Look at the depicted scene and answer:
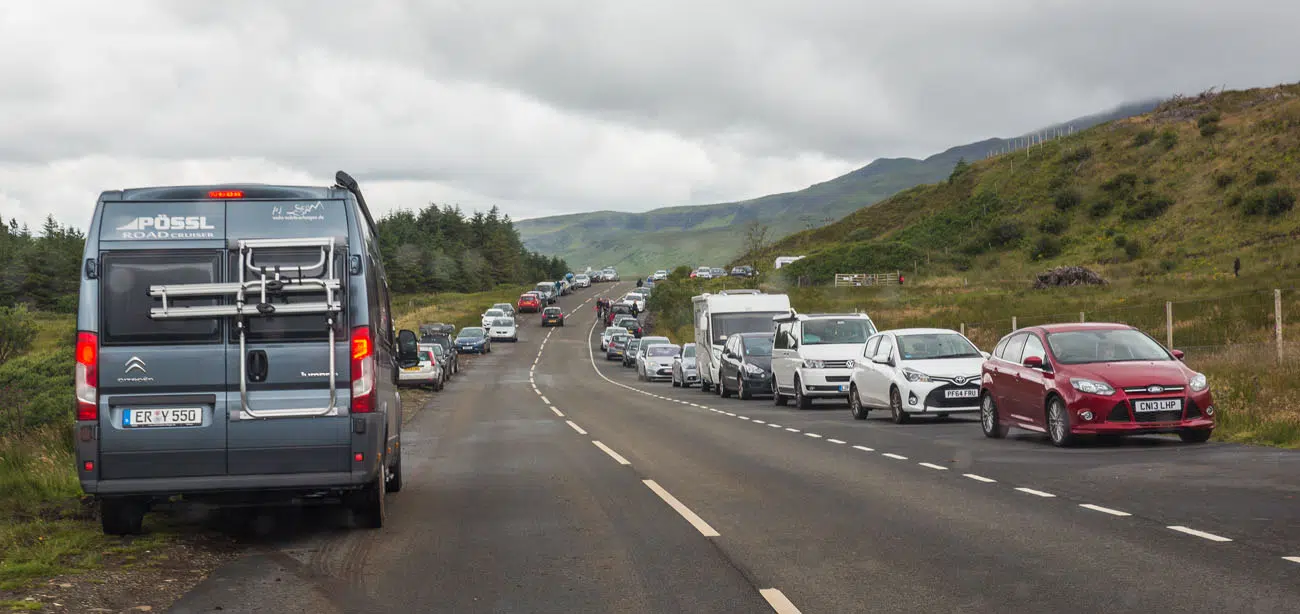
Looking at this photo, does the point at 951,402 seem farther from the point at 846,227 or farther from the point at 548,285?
the point at 846,227

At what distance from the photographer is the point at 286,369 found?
355 inches

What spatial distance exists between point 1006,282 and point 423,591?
72643 mm

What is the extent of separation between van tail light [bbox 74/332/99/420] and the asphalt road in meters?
1.50

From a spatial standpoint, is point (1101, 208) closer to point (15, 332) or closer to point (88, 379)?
point (15, 332)

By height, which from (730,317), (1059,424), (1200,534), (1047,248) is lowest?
(1200,534)

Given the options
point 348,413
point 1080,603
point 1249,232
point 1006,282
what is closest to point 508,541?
point 348,413

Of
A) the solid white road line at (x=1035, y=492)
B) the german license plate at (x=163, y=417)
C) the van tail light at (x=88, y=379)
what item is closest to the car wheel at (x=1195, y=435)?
the solid white road line at (x=1035, y=492)

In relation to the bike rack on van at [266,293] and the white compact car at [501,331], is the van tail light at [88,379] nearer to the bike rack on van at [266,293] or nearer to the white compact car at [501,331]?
the bike rack on van at [266,293]

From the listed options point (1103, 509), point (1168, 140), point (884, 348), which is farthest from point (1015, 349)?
point (1168, 140)

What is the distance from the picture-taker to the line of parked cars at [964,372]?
1570 cm

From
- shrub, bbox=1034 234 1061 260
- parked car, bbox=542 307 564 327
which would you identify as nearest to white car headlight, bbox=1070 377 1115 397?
parked car, bbox=542 307 564 327

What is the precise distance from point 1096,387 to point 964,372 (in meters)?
6.22

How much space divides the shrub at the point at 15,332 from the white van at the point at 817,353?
70.8 m

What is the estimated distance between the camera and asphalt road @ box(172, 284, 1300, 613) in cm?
711
